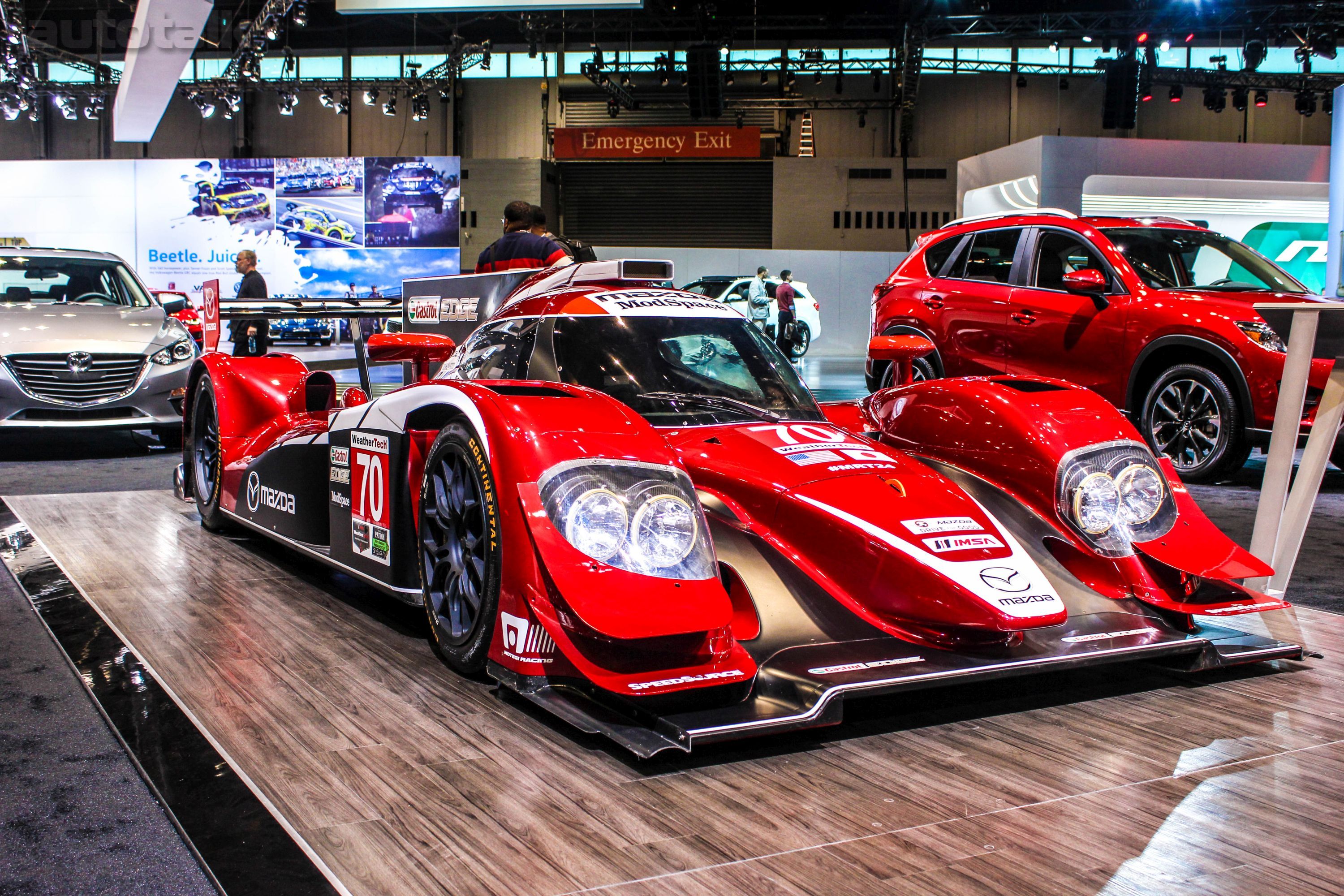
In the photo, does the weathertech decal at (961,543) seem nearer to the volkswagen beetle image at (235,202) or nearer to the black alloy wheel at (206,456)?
the black alloy wheel at (206,456)

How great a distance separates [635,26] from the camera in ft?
67.9

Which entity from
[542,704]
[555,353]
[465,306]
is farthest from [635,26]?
[542,704]

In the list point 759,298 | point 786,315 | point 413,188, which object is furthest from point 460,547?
point 413,188

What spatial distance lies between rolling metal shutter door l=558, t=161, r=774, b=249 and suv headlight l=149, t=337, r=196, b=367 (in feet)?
55.3

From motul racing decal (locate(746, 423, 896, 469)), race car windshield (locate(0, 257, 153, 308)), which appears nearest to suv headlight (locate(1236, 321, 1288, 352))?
motul racing decal (locate(746, 423, 896, 469))

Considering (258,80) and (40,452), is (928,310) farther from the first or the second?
(258,80)

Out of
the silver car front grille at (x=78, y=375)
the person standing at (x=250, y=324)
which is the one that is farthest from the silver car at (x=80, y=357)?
the person standing at (x=250, y=324)

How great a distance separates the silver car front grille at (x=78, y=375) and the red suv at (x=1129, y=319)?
5.17 meters

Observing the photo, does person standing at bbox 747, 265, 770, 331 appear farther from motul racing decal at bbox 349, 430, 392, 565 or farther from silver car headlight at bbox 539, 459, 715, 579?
silver car headlight at bbox 539, 459, 715, 579

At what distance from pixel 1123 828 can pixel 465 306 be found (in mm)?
4791

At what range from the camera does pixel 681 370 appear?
11.5ft

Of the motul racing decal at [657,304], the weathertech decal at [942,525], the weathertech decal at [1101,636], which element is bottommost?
the weathertech decal at [1101,636]

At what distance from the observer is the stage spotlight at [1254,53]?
1622 centimetres

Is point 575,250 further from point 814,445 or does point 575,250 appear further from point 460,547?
point 460,547
